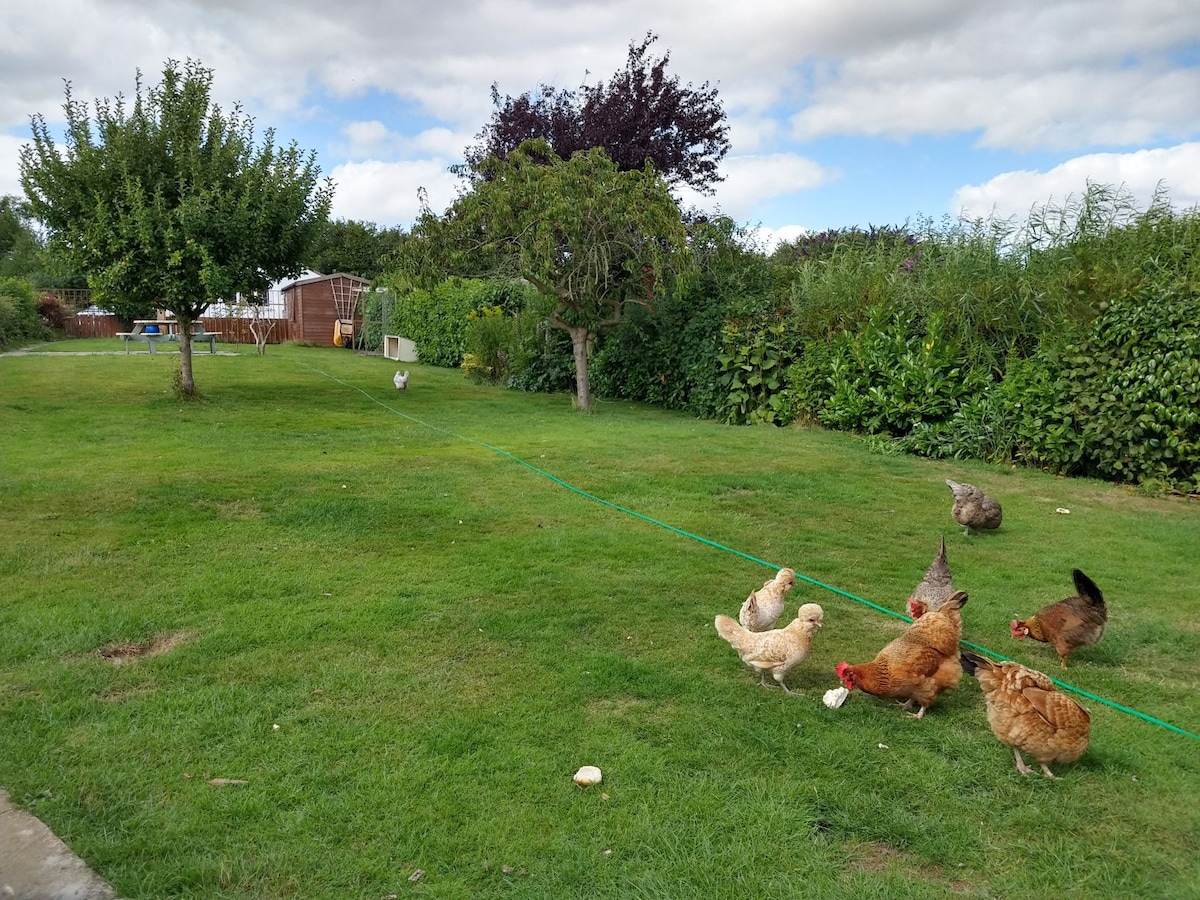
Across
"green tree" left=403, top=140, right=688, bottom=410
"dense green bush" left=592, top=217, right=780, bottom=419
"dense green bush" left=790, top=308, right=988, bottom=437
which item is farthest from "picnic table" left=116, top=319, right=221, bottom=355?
"dense green bush" left=790, top=308, right=988, bottom=437

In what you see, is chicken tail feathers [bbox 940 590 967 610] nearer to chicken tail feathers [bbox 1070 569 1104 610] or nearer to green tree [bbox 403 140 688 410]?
chicken tail feathers [bbox 1070 569 1104 610]

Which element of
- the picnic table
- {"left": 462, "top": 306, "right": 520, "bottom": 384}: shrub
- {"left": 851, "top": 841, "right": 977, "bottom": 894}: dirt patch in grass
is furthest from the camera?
the picnic table

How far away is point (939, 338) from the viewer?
32.4 feet

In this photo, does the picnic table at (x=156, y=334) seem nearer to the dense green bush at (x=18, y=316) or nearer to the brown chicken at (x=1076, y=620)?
the dense green bush at (x=18, y=316)

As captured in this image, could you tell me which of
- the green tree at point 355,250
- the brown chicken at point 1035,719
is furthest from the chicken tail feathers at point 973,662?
the green tree at point 355,250

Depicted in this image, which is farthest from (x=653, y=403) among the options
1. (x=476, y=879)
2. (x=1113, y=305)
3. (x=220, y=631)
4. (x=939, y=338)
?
(x=476, y=879)

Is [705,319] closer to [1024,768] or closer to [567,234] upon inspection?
[567,234]

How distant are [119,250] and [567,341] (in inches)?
315

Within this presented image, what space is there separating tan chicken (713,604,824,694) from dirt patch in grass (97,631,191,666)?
2.73 meters

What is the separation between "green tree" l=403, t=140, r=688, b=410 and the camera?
1165 centimetres

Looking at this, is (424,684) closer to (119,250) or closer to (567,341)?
(119,250)

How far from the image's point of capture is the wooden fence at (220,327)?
32.4 meters

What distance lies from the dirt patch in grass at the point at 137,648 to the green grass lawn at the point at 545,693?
21mm

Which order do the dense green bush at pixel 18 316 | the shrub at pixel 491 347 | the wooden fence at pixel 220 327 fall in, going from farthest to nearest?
1. the wooden fence at pixel 220 327
2. the dense green bush at pixel 18 316
3. the shrub at pixel 491 347
